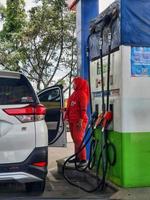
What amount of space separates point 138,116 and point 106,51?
4.70 feet

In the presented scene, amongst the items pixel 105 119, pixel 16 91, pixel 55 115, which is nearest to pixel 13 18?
pixel 55 115

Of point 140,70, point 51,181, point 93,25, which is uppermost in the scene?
point 93,25

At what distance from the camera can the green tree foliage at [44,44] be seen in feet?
77.4

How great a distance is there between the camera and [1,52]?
25609 mm

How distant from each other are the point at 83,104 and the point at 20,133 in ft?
9.38

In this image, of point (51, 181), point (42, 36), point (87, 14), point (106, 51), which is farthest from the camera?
point (42, 36)

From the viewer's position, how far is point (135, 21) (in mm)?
7750

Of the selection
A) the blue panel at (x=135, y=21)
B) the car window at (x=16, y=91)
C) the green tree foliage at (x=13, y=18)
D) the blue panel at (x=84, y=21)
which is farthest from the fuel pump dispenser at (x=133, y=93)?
the green tree foliage at (x=13, y=18)

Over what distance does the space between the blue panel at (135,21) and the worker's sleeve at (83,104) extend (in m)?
2.21

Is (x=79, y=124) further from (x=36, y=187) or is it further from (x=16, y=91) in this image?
(x=16, y=91)

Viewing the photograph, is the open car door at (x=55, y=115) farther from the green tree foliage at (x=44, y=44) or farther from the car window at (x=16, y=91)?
the green tree foliage at (x=44, y=44)

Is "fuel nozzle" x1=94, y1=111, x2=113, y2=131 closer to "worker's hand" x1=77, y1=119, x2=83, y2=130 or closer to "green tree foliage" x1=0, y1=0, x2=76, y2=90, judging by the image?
"worker's hand" x1=77, y1=119, x2=83, y2=130

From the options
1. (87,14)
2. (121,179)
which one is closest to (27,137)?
(121,179)

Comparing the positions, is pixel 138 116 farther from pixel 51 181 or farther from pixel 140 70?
pixel 51 181
